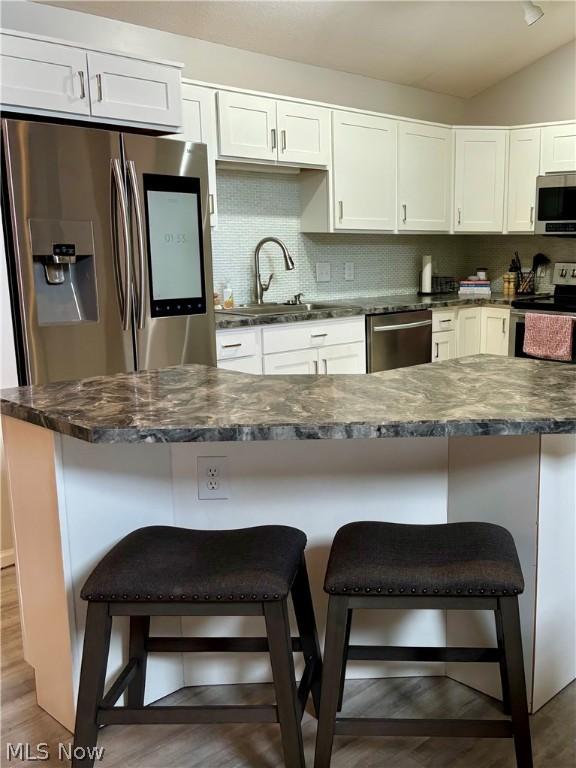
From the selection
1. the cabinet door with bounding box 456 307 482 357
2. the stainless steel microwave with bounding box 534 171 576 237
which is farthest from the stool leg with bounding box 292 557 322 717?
the stainless steel microwave with bounding box 534 171 576 237

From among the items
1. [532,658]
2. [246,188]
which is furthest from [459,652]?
[246,188]

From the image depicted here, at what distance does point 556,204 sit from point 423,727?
397cm

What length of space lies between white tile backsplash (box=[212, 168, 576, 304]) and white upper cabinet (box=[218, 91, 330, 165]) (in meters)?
0.38

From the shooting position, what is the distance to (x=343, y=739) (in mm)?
1863

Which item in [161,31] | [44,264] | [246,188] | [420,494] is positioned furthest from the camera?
[246,188]

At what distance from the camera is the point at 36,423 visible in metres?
1.67

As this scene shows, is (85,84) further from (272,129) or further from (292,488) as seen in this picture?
(292,488)

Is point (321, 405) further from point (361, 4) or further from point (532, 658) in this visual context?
point (361, 4)

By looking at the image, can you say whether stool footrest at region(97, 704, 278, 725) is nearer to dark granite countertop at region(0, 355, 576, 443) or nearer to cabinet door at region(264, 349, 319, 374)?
dark granite countertop at region(0, 355, 576, 443)

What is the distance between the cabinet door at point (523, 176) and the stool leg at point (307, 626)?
12.6 feet

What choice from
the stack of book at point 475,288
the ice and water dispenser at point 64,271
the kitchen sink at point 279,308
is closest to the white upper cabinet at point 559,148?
the stack of book at point 475,288

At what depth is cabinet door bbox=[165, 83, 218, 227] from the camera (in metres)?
3.53

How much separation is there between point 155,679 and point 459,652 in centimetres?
87

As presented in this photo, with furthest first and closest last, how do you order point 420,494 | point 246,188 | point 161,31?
point 246,188, point 161,31, point 420,494
